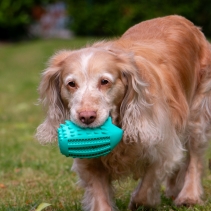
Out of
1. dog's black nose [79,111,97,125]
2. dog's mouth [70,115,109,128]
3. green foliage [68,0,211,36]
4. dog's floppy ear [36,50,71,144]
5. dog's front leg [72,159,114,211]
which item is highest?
dog's black nose [79,111,97,125]

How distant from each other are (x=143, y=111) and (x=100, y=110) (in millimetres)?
523

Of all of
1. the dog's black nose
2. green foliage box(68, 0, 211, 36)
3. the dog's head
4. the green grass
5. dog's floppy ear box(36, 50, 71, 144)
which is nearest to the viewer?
the dog's black nose

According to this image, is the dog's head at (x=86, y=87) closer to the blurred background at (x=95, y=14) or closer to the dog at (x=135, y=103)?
the dog at (x=135, y=103)

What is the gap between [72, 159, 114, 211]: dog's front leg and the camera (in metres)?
4.95

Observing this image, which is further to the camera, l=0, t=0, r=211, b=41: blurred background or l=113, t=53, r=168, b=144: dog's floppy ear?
l=0, t=0, r=211, b=41: blurred background

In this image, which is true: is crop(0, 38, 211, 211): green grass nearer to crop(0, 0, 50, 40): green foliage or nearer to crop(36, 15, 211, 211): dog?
crop(36, 15, 211, 211): dog

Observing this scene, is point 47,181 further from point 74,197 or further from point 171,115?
point 171,115

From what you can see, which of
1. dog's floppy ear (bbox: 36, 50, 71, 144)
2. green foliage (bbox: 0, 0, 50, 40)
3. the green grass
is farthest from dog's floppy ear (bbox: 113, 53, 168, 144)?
green foliage (bbox: 0, 0, 50, 40)

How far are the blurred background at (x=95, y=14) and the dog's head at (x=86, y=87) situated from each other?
1622 cm

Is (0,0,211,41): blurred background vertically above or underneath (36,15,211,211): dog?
underneath

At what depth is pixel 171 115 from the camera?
5113 millimetres

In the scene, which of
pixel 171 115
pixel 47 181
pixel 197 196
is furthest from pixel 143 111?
pixel 47 181

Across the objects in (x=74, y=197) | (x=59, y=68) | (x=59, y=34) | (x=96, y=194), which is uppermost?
(x=59, y=68)

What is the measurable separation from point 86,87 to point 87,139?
355 millimetres
